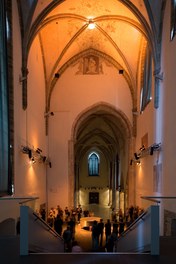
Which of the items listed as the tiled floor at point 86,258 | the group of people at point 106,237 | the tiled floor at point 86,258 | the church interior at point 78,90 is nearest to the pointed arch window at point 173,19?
the church interior at point 78,90

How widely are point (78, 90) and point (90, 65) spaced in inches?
69.6

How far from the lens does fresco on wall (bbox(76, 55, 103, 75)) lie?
2408cm

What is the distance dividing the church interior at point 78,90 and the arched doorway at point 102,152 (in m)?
0.21

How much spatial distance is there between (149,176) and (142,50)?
7124 millimetres

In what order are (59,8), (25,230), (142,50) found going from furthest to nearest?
1. (142,50)
2. (59,8)
3. (25,230)

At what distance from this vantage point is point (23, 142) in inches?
642

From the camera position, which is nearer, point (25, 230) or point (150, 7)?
point (25, 230)

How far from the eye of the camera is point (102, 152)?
1962 inches

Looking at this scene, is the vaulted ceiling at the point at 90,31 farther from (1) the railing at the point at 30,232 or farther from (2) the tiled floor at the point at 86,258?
(2) the tiled floor at the point at 86,258

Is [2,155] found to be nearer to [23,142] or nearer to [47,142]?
[23,142]

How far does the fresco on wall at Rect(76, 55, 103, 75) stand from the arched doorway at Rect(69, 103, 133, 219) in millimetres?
2185

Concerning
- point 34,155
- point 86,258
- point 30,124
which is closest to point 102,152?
point 34,155

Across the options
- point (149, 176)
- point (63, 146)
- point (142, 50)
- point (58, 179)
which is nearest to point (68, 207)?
point (58, 179)

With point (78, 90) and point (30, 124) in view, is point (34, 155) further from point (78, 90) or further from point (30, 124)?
point (78, 90)
